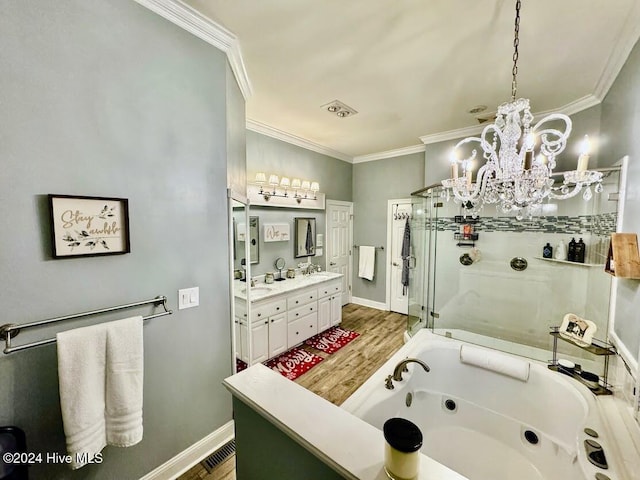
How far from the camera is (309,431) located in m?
0.93

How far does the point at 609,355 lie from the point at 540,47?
2.22 metres

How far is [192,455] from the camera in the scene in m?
1.67

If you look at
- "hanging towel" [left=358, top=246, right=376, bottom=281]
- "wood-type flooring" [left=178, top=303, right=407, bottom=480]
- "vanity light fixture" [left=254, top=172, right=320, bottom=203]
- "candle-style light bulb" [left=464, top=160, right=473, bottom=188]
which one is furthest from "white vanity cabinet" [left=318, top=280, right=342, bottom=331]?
"candle-style light bulb" [left=464, top=160, right=473, bottom=188]

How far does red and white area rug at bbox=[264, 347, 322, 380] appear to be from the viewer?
2744mm

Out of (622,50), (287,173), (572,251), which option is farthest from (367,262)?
(622,50)

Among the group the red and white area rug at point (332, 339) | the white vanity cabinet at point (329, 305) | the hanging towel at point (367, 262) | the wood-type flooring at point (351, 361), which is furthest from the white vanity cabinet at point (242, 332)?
the hanging towel at point (367, 262)

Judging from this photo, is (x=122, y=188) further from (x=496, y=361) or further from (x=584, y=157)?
(x=496, y=361)

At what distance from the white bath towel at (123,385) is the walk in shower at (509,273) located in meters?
2.65

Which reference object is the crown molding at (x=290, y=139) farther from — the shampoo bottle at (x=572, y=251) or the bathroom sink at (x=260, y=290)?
the shampoo bottle at (x=572, y=251)

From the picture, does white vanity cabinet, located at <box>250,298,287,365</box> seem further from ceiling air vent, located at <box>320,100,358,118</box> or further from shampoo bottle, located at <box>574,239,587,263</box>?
shampoo bottle, located at <box>574,239,587,263</box>

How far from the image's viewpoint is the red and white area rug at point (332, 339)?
10.8ft

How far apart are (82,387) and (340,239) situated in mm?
3906

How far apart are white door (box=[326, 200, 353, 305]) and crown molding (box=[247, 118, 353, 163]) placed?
2.76 ft

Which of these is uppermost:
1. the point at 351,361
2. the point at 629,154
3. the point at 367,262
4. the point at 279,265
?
the point at 629,154
